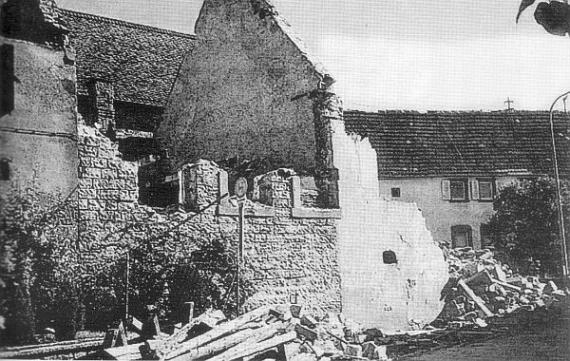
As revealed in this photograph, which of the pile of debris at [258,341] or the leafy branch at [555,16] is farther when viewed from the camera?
the pile of debris at [258,341]

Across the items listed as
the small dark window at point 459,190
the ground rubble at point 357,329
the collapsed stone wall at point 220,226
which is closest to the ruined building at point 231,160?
the collapsed stone wall at point 220,226

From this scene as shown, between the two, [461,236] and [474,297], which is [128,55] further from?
[474,297]

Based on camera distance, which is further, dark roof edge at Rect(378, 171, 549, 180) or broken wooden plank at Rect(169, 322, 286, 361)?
dark roof edge at Rect(378, 171, 549, 180)

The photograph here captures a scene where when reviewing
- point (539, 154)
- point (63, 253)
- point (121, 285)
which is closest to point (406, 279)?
point (539, 154)

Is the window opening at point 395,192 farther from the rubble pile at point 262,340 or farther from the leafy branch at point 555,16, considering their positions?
the leafy branch at point 555,16

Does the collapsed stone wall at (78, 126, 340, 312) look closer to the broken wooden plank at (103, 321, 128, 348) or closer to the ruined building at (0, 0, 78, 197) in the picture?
the ruined building at (0, 0, 78, 197)

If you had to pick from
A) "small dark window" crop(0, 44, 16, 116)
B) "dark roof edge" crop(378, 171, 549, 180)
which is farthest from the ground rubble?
"small dark window" crop(0, 44, 16, 116)

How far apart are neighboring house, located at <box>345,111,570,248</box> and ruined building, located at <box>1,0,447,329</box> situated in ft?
0.58

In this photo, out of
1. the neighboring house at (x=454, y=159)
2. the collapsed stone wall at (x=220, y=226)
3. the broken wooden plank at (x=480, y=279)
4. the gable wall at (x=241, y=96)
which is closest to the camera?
the collapsed stone wall at (x=220, y=226)

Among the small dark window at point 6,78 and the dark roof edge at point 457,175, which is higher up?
the small dark window at point 6,78

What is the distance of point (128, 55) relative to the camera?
25.8ft

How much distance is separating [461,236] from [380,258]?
2.64 feet

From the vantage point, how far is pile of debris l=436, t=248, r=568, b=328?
5.87 meters

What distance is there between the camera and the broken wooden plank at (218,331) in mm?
4367
